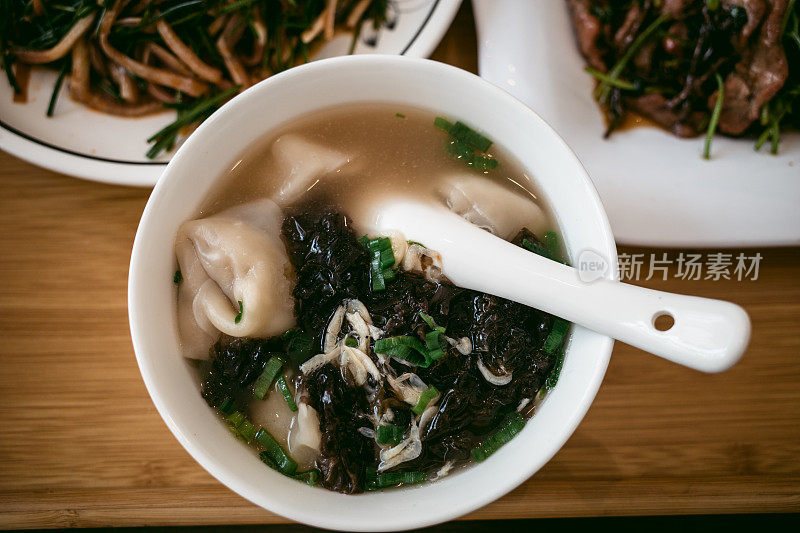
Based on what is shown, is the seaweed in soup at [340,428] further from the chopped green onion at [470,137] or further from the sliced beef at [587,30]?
the sliced beef at [587,30]

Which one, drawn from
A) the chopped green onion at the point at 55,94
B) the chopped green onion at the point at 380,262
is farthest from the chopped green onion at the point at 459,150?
the chopped green onion at the point at 55,94

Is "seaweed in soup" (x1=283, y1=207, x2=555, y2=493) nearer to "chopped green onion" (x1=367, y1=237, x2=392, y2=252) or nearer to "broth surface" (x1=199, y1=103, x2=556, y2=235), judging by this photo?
"chopped green onion" (x1=367, y1=237, x2=392, y2=252)

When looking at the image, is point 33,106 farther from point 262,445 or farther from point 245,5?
point 262,445

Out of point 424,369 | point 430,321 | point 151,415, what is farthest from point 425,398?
point 151,415

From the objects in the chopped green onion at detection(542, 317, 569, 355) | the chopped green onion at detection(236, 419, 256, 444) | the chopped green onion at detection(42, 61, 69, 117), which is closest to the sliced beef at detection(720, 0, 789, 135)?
the chopped green onion at detection(542, 317, 569, 355)

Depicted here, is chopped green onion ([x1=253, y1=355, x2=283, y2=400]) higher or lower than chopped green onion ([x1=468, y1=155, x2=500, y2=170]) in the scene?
lower
